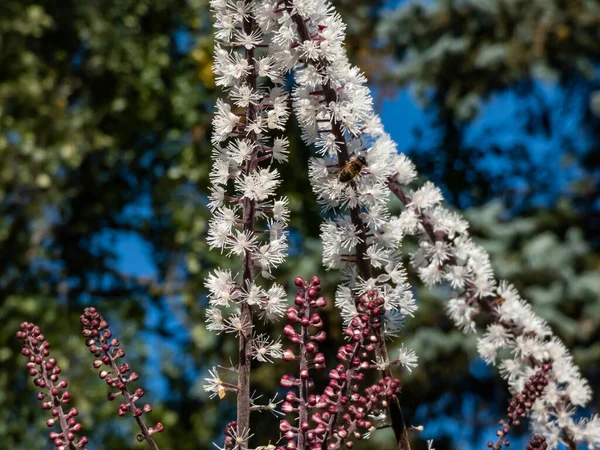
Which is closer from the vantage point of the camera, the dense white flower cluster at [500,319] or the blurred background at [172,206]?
the dense white flower cluster at [500,319]

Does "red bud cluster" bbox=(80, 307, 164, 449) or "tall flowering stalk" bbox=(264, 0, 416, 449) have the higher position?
"tall flowering stalk" bbox=(264, 0, 416, 449)

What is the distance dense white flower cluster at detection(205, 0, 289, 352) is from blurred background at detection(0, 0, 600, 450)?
7.56 ft

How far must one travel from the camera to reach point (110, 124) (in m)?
4.63

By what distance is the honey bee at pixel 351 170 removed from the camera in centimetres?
104

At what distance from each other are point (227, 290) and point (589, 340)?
4704 mm

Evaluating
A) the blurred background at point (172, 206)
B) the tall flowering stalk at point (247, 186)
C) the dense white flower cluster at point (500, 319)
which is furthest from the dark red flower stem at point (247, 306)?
the blurred background at point (172, 206)

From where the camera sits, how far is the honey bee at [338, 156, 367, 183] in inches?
41.1

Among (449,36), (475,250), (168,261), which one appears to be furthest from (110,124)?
(475,250)

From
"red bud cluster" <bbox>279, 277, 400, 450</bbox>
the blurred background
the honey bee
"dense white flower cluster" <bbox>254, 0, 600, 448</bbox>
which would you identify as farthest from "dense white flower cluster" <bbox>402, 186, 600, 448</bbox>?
the blurred background

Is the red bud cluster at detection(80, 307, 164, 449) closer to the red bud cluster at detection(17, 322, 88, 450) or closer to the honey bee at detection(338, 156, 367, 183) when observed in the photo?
the red bud cluster at detection(17, 322, 88, 450)

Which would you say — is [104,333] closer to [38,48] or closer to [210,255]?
[210,255]

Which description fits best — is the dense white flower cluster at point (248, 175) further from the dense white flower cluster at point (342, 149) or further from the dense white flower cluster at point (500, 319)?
the dense white flower cluster at point (500, 319)

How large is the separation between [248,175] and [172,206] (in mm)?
3390

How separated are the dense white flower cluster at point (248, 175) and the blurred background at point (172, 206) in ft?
7.56
